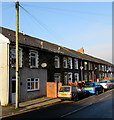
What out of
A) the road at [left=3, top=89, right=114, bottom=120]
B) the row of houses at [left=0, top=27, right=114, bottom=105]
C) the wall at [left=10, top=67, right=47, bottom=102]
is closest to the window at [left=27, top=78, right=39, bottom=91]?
the row of houses at [left=0, top=27, right=114, bottom=105]

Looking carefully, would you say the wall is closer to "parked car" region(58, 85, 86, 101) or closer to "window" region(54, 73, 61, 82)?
"window" region(54, 73, 61, 82)

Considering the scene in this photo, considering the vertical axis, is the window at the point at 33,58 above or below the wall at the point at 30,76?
above

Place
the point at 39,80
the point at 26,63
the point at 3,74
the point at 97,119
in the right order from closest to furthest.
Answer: the point at 97,119 → the point at 3,74 → the point at 26,63 → the point at 39,80

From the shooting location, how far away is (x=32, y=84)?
1981 cm

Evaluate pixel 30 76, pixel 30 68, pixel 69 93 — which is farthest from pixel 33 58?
pixel 69 93

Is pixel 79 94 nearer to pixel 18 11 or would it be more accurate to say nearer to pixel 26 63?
pixel 26 63

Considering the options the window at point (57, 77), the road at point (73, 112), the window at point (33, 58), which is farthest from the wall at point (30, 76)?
the road at point (73, 112)

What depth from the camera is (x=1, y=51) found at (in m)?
17.1

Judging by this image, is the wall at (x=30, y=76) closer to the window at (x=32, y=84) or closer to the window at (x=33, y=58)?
the window at (x=32, y=84)

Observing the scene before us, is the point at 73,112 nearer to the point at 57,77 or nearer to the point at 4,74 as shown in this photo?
the point at 4,74

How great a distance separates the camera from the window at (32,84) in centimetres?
1927

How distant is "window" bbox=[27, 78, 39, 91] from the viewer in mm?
19266

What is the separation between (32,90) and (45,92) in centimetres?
268

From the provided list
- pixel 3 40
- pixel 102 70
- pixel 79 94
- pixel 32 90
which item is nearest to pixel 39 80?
pixel 32 90
